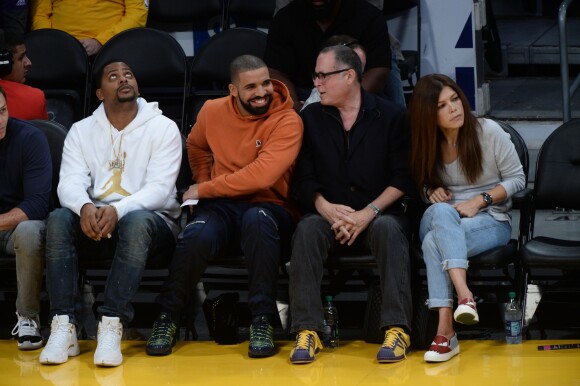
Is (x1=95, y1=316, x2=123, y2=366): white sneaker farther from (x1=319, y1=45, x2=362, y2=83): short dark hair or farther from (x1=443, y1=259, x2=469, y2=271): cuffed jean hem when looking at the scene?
(x1=319, y1=45, x2=362, y2=83): short dark hair

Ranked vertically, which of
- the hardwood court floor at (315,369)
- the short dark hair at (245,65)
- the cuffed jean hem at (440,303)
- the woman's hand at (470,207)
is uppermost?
the short dark hair at (245,65)

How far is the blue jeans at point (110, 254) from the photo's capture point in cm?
580

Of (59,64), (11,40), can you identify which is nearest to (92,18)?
(59,64)

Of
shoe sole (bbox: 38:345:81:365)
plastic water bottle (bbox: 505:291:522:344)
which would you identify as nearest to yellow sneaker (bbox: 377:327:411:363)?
plastic water bottle (bbox: 505:291:522:344)

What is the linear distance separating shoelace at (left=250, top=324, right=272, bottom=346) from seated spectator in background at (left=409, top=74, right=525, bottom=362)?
81cm

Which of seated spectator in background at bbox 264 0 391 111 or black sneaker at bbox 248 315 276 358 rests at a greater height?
seated spectator in background at bbox 264 0 391 111

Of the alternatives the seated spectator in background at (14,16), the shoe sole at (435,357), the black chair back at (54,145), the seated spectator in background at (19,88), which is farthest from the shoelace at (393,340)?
the seated spectator in background at (14,16)

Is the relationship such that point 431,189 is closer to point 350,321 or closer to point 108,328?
point 350,321

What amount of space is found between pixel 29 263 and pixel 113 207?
48 cm

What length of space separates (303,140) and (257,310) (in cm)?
94

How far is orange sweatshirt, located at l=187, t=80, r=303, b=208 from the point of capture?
6.08 meters

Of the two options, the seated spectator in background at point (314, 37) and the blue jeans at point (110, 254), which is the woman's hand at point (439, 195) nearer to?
the seated spectator in background at point (314, 37)

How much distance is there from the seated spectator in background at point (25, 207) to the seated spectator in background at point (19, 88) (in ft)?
2.10

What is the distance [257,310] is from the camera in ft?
18.9
